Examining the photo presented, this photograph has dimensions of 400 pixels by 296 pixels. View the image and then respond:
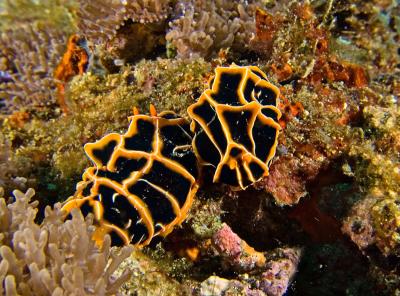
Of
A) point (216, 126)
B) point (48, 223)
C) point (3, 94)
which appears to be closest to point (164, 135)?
point (216, 126)

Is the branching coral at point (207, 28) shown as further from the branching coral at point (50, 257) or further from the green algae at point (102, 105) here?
the branching coral at point (50, 257)

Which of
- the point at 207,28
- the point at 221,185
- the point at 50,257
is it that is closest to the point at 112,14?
the point at 207,28

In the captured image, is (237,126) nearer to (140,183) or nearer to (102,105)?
(140,183)

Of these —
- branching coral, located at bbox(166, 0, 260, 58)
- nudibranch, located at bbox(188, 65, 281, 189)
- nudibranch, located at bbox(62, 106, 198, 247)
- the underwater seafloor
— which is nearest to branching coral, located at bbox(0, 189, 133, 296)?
the underwater seafloor

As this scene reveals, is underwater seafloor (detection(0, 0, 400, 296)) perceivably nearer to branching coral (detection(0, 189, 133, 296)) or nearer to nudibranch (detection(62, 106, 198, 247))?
branching coral (detection(0, 189, 133, 296))

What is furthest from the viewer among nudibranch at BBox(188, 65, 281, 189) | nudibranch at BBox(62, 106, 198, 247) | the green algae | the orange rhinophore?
the orange rhinophore

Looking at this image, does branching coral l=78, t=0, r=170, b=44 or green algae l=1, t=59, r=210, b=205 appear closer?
green algae l=1, t=59, r=210, b=205

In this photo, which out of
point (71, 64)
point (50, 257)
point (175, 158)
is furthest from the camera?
point (71, 64)
